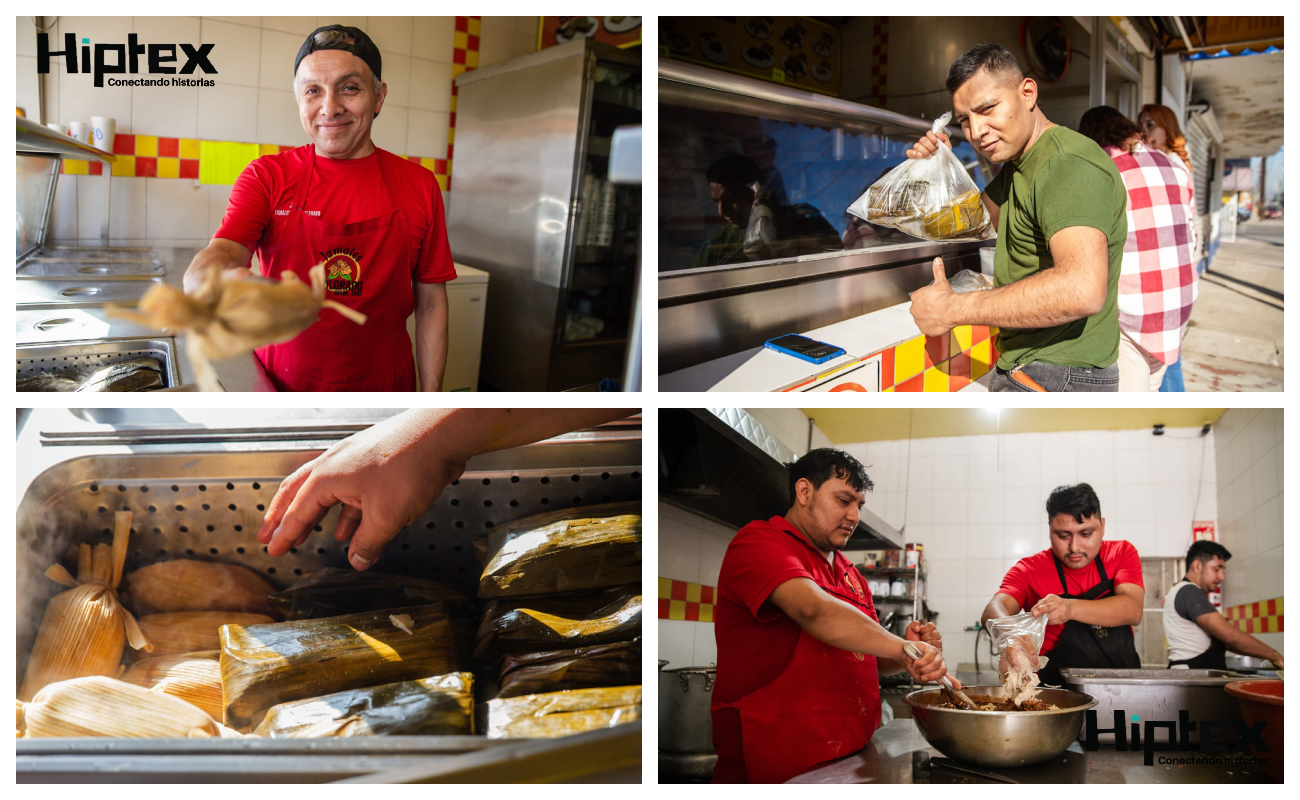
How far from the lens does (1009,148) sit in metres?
1.30

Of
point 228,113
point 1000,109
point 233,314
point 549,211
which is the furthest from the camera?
point 549,211

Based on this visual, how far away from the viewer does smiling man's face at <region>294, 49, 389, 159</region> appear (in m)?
1.29

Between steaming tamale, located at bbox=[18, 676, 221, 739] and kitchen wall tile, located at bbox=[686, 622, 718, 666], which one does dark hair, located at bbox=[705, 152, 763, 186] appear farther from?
steaming tamale, located at bbox=[18, 676, 221, 739]

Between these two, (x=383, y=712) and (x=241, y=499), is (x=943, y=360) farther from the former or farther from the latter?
(x=241, y=499)

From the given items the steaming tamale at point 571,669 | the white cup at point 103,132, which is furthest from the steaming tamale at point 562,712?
the white cup at point 103,132

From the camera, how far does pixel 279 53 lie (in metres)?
1.45

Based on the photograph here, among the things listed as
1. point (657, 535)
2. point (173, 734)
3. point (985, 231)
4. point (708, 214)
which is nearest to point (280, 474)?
point (173, 734)

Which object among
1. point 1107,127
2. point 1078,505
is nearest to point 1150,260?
point 1107,127

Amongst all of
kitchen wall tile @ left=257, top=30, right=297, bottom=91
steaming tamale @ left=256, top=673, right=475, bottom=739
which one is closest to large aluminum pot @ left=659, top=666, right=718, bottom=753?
steaming tamale @ left=256, top=673, right=475, bottom=739

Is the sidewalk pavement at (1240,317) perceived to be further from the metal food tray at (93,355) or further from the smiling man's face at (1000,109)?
the metal food tray at (93,355)

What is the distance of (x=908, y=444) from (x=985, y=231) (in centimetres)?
46

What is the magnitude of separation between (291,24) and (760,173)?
926mm

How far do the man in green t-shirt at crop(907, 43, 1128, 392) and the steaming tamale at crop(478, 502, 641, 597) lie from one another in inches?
27.3

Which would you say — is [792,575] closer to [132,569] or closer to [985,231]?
[985,231]
